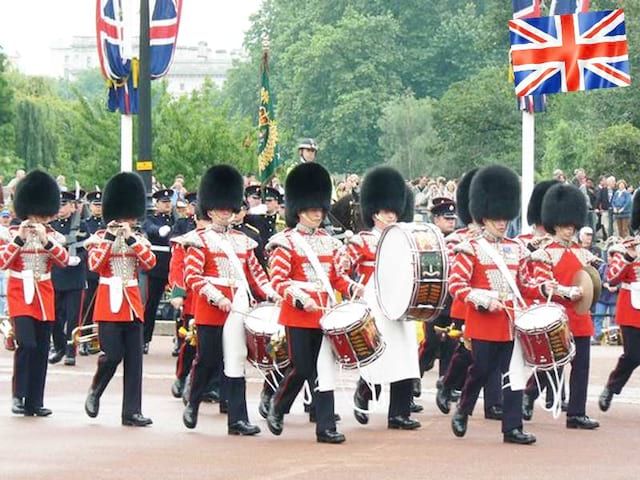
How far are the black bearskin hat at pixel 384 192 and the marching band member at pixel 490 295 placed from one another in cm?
84

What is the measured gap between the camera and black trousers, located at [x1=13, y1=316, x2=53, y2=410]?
1370 centimetres

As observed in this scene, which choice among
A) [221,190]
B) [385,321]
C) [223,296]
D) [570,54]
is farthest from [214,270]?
[570,54]

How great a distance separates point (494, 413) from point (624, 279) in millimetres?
1407

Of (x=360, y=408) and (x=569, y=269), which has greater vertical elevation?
(x=569, y=269)

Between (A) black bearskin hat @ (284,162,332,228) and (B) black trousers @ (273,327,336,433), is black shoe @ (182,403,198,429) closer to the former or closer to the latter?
(B) black trousers @ (273,327,336,433)

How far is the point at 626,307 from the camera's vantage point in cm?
1392

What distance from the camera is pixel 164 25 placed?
21094 millimetres

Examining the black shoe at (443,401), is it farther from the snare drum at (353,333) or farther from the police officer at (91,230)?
the police officer at (91,230)

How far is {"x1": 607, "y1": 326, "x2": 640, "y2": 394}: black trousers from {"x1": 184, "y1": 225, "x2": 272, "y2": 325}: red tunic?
2.91 m

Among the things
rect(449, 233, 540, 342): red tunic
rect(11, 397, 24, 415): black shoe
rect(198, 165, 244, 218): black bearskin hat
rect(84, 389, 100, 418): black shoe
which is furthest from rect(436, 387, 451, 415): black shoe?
rect(11, 397, 24, 415): black shoe

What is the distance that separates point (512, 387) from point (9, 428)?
344 centimetres

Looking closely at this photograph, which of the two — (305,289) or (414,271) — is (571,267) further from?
(305,289)

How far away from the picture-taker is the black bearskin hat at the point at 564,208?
524 inches

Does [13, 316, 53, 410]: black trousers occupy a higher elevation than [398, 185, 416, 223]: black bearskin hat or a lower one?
lower
